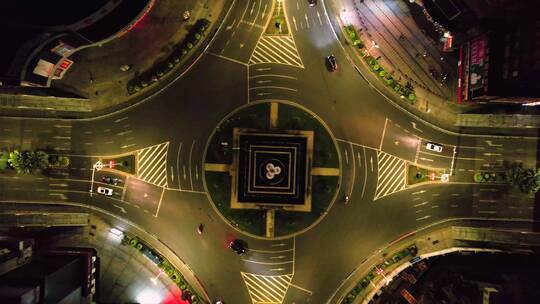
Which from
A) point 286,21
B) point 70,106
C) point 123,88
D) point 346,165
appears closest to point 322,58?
point 286,21

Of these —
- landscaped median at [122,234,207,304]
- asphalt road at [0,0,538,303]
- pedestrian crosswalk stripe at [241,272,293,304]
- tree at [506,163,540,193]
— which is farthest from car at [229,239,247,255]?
tree at [506,163,540,193]

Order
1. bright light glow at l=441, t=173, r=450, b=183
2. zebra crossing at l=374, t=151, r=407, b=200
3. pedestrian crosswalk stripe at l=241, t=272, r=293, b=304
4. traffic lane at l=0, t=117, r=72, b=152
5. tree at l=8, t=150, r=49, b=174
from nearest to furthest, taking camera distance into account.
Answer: tree at l=8, t=150, r=49, b=174 < traffic lane at l=0, t=117, r=72, b=152 < pedestrian crosswalk stripe at l=241, t=272, r=293, b=304 < zebra crossing at l=374, t=151, r=407, b=200 < bright light glow at l=441, t=173, r=450, b=183

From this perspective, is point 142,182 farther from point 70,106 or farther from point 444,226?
point 444,226

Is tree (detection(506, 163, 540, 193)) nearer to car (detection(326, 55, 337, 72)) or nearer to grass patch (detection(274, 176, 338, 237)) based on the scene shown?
grass patch (detection(274, 176, 338, 237))

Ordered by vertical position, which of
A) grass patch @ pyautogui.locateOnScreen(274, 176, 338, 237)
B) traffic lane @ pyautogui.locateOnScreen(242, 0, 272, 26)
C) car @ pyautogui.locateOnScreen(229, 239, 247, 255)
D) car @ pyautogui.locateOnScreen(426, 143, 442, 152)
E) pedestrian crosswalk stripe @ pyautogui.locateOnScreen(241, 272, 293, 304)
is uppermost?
traffic lane @ pyautogui.locateOnScreen(242, 0, 272, 26)

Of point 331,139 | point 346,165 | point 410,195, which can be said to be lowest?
point 410,195

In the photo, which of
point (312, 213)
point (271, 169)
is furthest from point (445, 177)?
point (271, 169)

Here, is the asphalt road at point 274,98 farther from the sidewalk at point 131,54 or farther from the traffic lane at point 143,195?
the sidewalk at point 131,54
